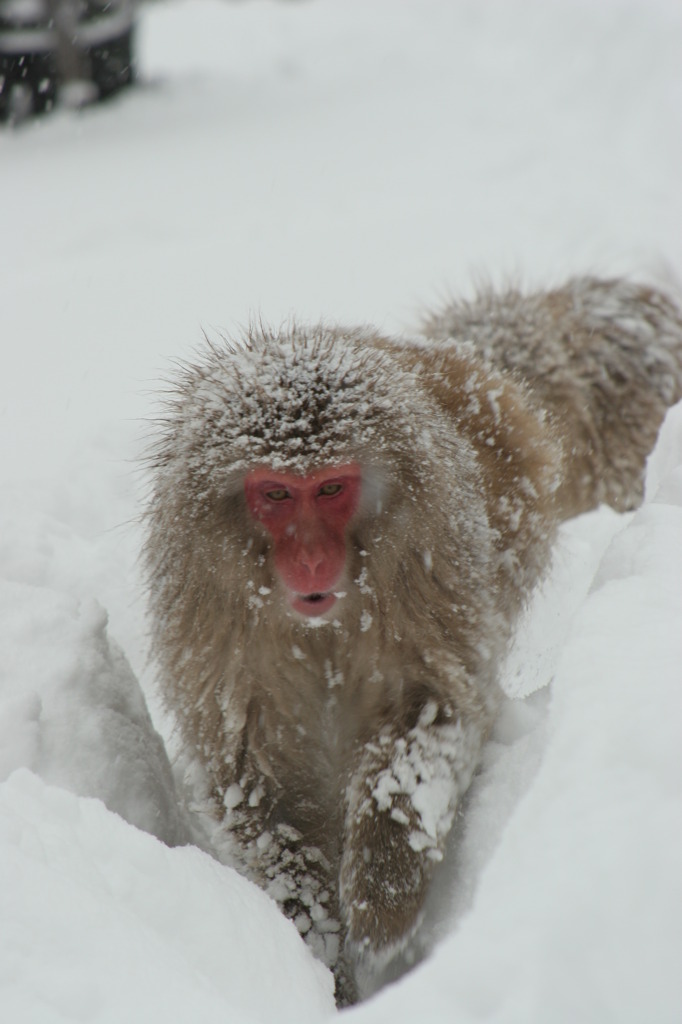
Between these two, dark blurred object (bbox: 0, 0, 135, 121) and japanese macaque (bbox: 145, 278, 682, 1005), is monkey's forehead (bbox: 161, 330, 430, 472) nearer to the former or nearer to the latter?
japanese macaque (bbox: 145, 278, 682, 1005)

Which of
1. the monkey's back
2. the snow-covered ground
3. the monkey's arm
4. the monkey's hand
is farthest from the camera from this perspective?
the monkey's back

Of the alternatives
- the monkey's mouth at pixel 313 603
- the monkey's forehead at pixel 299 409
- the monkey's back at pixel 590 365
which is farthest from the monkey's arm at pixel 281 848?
the monkey's back at pixel 590 365

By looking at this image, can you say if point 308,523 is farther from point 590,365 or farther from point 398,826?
point 590,365

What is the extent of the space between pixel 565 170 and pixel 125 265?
452 cm

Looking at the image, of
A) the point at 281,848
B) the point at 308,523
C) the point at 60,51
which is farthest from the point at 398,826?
the point at 60,51

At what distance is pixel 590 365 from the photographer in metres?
3.93

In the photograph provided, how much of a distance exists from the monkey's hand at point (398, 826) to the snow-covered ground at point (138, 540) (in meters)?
0.08

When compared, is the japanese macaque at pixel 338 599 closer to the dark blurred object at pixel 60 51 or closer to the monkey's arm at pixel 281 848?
the monkey's arm at pixel 281 848

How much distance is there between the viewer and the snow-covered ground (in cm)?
133

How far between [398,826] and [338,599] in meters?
0.57

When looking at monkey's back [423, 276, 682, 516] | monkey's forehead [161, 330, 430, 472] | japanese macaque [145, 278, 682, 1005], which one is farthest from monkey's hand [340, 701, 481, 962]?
monkey's back [423, 276, 682, 516]

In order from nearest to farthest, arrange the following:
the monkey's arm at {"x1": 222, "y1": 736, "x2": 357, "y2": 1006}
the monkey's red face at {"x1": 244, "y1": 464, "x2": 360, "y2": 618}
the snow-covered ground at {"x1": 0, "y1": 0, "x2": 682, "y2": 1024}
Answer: the snow-covered ground at {"x1": 0, "y1": 0, "x2": 682, "y2": 1024}, the monkey's red face at {"x1": 244, "y1": 464, "x2": 360, "y2": 618}, the monkey's arm at {"x1": 222, "y1": 736, "x2": 357, "y2": 1006}

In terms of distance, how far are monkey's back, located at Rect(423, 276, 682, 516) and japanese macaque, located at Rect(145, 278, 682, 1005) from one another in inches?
35.6

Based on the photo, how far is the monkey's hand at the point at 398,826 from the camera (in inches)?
92.8
